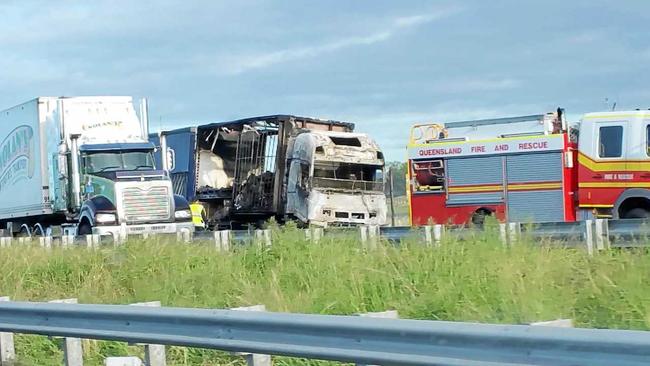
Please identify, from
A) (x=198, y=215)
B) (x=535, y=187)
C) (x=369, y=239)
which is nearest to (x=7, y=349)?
(x=369, y=239)

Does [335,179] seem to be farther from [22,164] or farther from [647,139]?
[22,164]

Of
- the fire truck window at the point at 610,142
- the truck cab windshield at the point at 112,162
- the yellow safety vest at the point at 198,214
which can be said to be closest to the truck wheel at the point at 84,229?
the truck cab windshield at the point at 112,162

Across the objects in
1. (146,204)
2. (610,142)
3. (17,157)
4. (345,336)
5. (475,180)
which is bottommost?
(345,336)

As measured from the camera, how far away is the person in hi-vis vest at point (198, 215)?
87.9 feet

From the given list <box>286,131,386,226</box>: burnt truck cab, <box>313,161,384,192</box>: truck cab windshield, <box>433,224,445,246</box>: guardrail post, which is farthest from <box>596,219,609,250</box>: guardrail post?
<box>313,161,384,192</box>: truck cab windshield

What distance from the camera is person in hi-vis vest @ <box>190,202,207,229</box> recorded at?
26797mm

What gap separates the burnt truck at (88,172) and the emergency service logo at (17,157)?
0.03 metres

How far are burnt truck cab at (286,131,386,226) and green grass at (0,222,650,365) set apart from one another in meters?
10.3

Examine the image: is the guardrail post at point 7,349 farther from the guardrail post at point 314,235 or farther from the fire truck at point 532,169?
the fire truck at point 532,169

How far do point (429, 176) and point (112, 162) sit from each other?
8.50m

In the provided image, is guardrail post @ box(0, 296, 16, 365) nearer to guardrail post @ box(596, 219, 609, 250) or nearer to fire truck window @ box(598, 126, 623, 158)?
guardrail post @ box(596, 219, 609, 250)

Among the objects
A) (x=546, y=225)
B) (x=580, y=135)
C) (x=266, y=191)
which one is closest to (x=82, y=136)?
(x=266, y=191)

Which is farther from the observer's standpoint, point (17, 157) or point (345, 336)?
point (17, 157)

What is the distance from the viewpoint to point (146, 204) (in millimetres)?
24766
